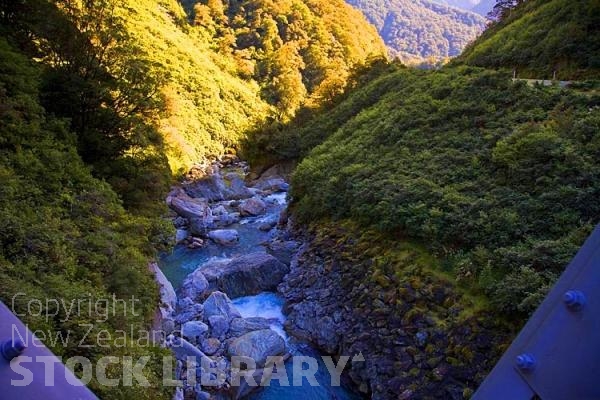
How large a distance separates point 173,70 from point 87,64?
2520 cm

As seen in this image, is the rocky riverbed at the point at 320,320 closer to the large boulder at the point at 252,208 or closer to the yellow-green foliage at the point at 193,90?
the large boulder at the point at 252,208

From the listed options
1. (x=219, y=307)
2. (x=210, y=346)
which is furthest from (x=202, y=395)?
(x=219, y=307)

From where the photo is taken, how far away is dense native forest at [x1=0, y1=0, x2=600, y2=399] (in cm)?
727

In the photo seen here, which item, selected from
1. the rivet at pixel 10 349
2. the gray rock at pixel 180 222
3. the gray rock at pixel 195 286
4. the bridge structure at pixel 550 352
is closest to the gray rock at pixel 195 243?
the gray rock at pixel 180 222

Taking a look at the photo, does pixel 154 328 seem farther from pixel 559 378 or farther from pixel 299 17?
pixel 299 17

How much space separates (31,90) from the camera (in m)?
9.62

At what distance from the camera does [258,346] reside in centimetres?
986

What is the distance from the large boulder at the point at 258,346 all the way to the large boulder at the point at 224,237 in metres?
7.84

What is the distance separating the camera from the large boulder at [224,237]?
58.0 feet

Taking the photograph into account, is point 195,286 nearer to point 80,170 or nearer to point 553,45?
point 80,170

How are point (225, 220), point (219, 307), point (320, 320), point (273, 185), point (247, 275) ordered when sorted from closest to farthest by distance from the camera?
point (320, 320), point (219, 307), point (247, 275), point (225, 220), point (273, 185)

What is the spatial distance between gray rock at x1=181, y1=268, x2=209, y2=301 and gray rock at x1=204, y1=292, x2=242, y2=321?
1.09 m

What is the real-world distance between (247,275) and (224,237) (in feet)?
15.6

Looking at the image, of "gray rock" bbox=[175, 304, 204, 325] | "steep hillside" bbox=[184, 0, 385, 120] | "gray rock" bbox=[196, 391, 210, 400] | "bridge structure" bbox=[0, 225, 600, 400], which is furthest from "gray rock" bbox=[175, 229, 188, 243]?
"steep hillside" bbox=[184, 0, 385, 120]
